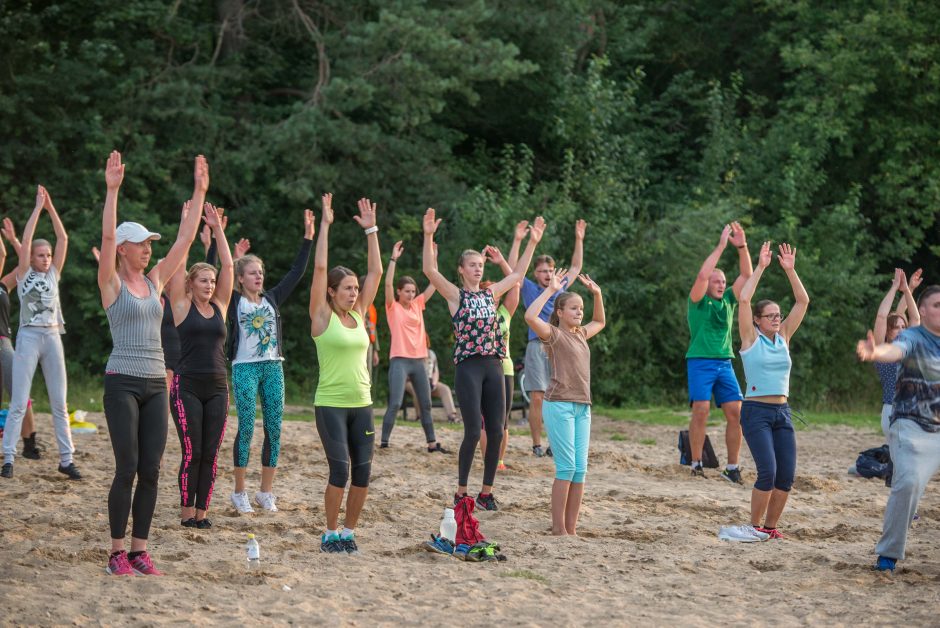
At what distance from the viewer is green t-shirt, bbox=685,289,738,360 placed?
37.3 ft

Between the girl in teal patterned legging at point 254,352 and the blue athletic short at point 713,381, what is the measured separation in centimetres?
438

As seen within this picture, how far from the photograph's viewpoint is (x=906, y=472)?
718 cm

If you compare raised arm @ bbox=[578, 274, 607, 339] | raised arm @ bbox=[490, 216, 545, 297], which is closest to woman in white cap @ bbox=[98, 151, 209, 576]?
raised arm @ bbox=[490, 216, 545, 297]

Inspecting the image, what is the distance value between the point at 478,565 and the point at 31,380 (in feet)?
16.7

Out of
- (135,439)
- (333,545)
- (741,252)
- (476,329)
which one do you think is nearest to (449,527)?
(333,545)

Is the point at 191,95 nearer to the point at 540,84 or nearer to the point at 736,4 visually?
the point at 540,84

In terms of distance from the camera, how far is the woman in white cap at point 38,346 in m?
10.3

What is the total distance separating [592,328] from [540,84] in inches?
725

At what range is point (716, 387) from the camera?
11.5m

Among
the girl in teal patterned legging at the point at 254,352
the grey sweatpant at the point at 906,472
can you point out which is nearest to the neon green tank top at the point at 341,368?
the girl in teal patterned legging at the point at 254,352

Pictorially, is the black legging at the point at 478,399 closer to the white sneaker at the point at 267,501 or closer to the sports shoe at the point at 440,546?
the sports shoe at the point at 440,546

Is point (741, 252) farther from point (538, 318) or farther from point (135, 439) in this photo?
point (135, 439)

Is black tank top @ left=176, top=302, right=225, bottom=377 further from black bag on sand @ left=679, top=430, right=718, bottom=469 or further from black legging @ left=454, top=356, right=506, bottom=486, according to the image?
black bag on sand @ left=679, top=430, right=718, bottom=469

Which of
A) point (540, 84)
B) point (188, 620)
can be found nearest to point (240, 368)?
point (188, 620)
